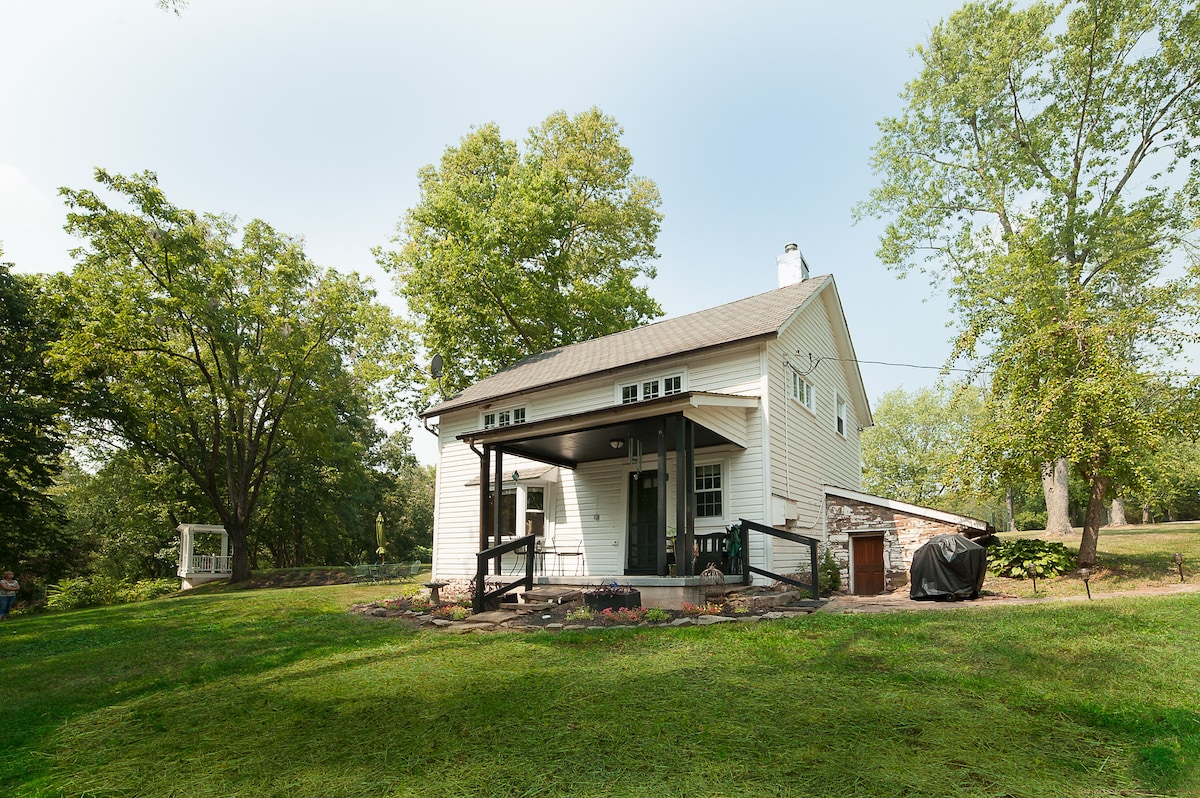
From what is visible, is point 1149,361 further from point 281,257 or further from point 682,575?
point 281,257

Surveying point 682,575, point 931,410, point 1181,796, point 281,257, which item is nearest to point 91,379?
point 281,257

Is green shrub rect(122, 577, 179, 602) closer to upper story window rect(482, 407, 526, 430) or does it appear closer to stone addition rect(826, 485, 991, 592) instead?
upper story window rect(482, 407, 526, 430)

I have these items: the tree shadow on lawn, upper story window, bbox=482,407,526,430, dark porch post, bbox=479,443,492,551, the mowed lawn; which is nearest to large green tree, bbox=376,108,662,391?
upper story window, bbox=482,407,526,430

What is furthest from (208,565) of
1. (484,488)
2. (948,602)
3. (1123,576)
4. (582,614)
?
(1123,576)

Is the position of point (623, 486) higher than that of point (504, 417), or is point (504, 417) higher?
point (504, 417)

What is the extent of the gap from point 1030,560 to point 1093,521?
1644 millimetres

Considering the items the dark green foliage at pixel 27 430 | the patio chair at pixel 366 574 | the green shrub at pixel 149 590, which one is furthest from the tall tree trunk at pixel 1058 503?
the dark green foliage at pixel 27 430

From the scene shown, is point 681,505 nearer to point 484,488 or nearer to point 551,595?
point 551,595

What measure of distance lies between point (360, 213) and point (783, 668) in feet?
44.7

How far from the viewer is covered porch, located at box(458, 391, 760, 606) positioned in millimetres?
10227

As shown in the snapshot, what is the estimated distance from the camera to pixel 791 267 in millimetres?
15789

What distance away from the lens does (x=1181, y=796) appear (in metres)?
3.11

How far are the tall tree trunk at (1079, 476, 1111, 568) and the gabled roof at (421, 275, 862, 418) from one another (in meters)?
6.04

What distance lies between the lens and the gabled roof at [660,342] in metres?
12.8
